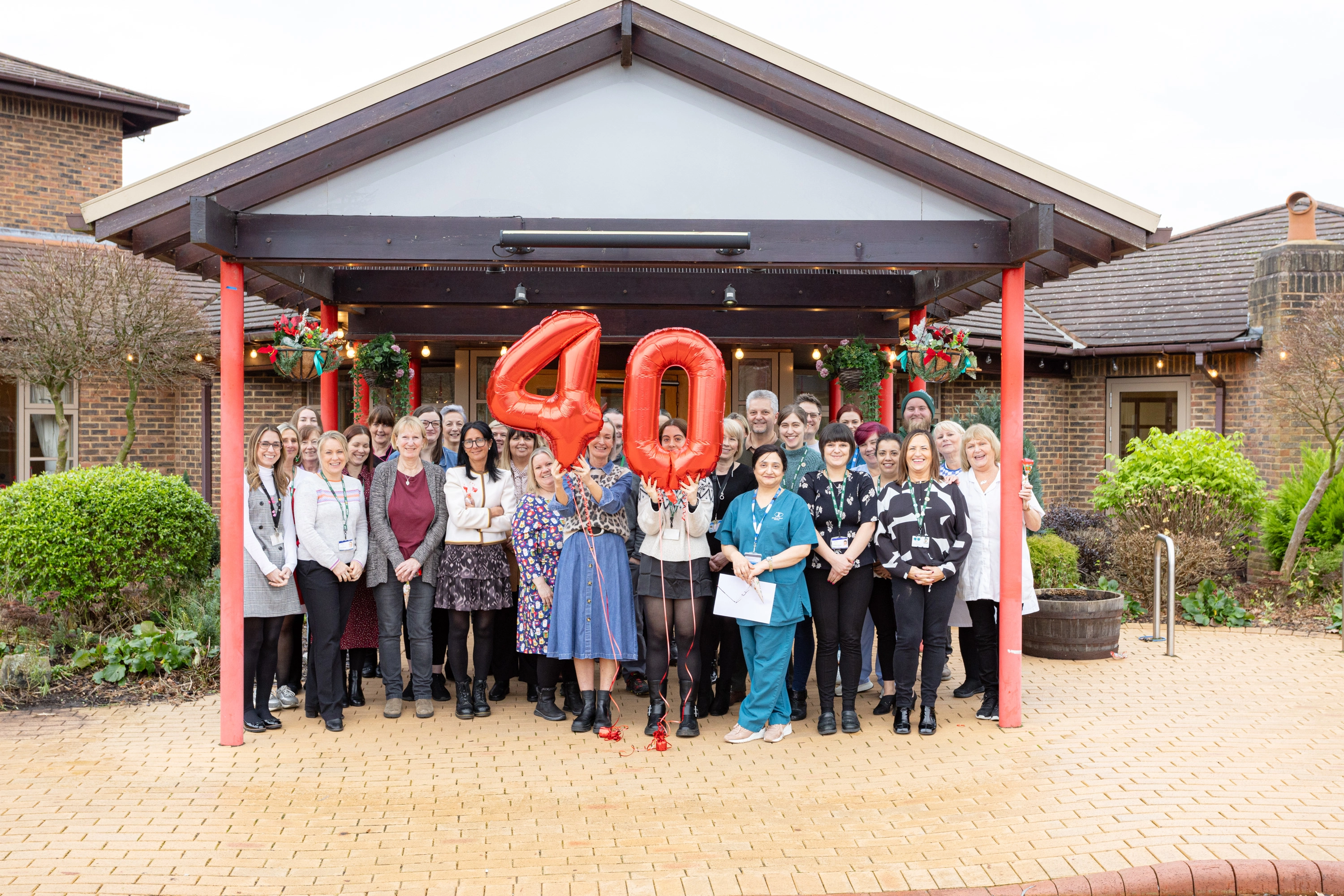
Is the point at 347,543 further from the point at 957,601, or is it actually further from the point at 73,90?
the point at 73,90

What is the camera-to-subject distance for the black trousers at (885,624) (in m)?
5.93

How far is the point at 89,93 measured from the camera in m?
14.3

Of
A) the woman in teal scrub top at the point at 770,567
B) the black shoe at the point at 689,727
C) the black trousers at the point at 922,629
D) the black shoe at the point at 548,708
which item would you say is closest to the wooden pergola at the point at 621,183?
the black trousers at the point at 922,629

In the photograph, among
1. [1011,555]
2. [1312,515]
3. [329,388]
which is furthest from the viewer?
[1312,515]

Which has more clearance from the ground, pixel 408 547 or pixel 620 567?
pixel 408 547

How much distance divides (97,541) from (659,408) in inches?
190

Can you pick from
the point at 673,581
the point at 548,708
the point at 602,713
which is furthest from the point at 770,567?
the point at 548,708

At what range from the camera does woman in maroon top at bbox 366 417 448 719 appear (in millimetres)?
5730

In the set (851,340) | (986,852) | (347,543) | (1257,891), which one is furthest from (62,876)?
(851,340)

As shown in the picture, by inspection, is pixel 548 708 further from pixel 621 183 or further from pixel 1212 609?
pixel 1212 609

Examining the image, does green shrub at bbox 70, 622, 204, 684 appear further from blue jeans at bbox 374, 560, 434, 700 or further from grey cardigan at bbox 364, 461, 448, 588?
grey cardigan at bbox 364, 461, 448, 588

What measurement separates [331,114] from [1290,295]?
11826 millimetres

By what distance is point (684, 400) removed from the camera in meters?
12.5

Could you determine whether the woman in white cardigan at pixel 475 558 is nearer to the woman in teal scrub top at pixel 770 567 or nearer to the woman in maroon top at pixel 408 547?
the woman in maroon top at pixel 408 547
